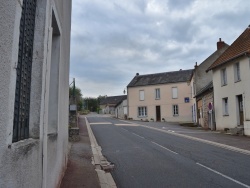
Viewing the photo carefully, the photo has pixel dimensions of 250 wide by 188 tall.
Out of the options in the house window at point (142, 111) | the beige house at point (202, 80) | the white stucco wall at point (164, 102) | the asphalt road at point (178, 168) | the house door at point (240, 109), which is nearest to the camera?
the asphalt road at point (178, 168)

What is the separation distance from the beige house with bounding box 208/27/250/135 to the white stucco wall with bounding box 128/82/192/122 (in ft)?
78.6

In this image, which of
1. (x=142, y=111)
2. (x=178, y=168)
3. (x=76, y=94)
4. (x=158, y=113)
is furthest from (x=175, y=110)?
(x=178, y=168)

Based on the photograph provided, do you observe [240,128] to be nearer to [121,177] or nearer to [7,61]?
[121,177]

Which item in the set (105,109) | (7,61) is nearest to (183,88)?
(7,61)

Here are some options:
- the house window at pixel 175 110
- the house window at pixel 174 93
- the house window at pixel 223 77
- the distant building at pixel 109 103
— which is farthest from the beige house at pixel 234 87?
the distant building at pixel 109 103

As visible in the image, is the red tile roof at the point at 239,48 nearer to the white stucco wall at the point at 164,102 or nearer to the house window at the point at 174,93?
the white stucco wall at the point at 164,102

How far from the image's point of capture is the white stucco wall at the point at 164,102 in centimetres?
5119

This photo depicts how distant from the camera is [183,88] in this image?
5197 cm

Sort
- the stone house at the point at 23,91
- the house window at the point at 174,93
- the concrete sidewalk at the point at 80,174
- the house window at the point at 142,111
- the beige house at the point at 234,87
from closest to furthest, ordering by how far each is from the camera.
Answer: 1. the stone house at the point at 23,91
2. the concrete sidewalk at the point at 80,174
3. the beige house at the point at 234,87
4. the house window at the point at 174,93
5. the house window at the point at 142,111

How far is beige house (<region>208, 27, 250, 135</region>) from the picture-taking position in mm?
21769

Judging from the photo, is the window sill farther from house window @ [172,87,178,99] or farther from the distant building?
the distant building

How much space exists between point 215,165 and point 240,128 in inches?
511

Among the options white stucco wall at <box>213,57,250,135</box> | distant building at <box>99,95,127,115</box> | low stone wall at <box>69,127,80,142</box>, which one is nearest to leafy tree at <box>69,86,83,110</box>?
low stone wall at <box>69,127,80,142</box>

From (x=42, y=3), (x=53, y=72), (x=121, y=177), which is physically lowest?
(x=121, y=177)
